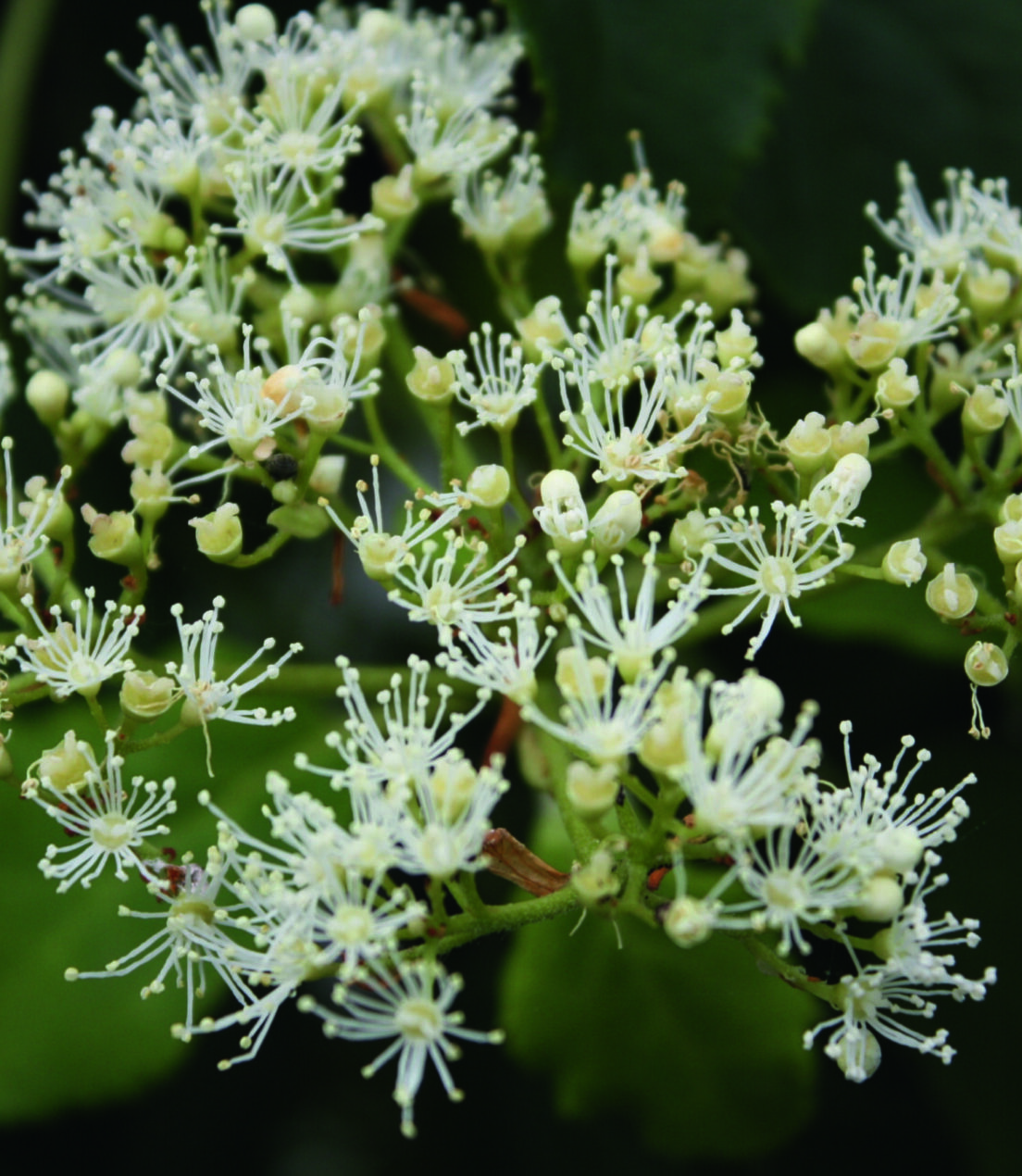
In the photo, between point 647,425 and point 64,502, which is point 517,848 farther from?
point 64,502

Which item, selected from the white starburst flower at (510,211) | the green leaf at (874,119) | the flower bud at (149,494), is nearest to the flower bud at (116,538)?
the flower bud at (149,494)

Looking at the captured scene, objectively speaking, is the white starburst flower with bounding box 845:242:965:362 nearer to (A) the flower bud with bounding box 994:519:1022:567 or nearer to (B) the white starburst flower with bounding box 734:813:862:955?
(A) the flower bud with bounding box 994:519:1022:567

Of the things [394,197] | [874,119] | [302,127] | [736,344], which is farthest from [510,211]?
[874,119]

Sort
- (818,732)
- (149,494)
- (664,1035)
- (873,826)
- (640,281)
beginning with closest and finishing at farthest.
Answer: (873,826), (149,494), (640,281), (664,1035), (818,732)

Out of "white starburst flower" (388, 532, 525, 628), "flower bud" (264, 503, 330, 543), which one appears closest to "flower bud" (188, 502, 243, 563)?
"flower bud" (264, 503, 330, 543)

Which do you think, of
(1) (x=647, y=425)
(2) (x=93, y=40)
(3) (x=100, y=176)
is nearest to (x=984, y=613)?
(1) (x=647, y=425)

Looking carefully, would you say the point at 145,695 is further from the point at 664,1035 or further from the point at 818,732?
the point at 818,732
